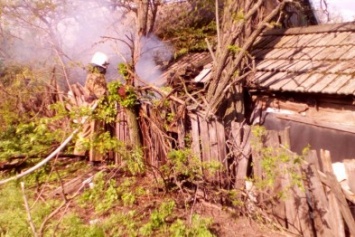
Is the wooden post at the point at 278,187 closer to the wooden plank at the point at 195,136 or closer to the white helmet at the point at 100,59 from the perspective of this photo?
the wooden plank at the point at 195,136

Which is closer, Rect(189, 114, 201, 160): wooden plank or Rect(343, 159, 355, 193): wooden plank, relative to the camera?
Rect(343, 159, 355, 193): wooden plank

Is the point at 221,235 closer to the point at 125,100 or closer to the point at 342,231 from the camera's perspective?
the point at 342,231

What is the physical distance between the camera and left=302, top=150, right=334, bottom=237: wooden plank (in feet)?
12.0

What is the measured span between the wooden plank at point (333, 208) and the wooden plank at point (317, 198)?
0.22ft

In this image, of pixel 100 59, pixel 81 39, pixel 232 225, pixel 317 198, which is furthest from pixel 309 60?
pixel 81 39

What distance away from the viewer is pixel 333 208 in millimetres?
3549

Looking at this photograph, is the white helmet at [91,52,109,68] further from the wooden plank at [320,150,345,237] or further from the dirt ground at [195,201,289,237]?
the wooden plank at [320,150,345,237]

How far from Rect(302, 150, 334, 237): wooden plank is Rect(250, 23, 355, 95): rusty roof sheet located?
1.27 m

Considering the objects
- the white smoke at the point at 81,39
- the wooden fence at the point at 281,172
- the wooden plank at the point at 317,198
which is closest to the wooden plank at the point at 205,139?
the wooden fence at the point at 281,172

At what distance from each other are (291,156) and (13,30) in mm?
10627

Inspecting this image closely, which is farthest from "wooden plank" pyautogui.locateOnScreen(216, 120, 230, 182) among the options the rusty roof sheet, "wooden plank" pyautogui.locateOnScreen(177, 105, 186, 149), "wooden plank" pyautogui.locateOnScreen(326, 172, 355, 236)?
"wooden plank" pyautogui.locateOnScreen(326, 172, 355, 236)

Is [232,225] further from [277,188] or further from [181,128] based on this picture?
[181,128]

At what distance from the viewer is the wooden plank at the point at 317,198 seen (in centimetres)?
367

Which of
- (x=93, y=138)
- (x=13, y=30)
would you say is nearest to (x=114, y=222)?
(x=93, y=138)
